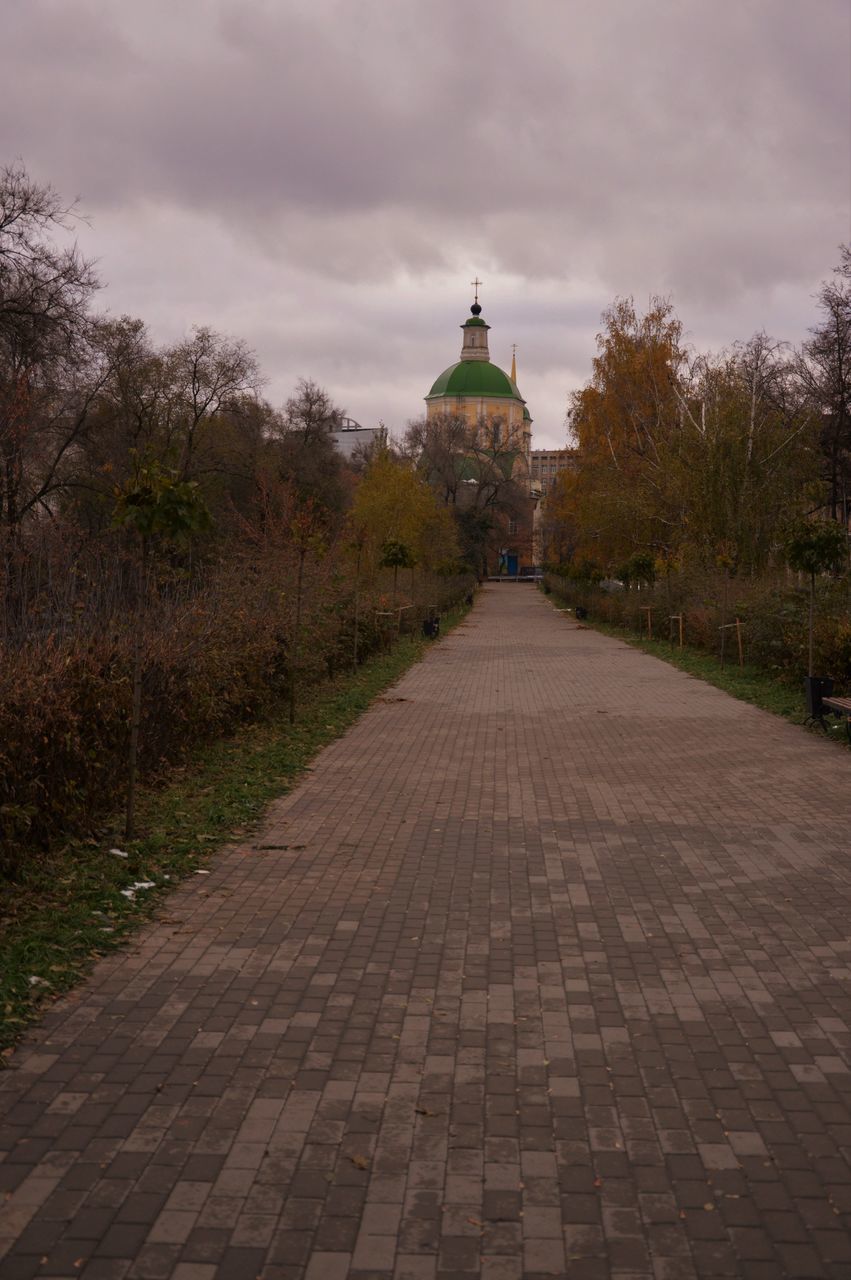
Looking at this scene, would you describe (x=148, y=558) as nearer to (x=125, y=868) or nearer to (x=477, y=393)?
(x=125, y=868)

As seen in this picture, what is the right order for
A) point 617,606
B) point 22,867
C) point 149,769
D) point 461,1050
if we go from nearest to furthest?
1. point 461,1050
2. point 22,867
3. point 149,769
4. point 617,606

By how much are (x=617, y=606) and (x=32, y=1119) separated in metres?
35.2

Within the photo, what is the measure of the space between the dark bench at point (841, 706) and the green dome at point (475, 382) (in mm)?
99769

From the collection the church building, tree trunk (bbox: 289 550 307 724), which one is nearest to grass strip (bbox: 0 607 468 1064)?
tree trunk (bbox: 289 550 307 724)

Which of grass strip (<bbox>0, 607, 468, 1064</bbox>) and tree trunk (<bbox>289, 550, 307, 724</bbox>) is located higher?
tree trunk (<bbox>289, 550, 307, 724</bbox>)

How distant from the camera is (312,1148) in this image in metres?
3.69

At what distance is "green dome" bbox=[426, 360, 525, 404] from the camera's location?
111 metres

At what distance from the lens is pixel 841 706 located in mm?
12523

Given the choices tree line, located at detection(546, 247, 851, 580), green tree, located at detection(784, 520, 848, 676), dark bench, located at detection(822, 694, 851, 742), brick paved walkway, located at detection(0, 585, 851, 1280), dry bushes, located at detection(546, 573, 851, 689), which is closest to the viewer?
brick paved walkway, located at detection(0, 585, 851, 1280)

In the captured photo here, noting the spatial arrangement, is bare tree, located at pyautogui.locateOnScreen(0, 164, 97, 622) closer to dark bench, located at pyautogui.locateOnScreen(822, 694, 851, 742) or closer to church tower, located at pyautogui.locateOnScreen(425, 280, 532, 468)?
dark bench, located at pyautogui.locateOnScreen(822, 694, 851, 742)

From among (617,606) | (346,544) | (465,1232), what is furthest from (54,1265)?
(617,606)

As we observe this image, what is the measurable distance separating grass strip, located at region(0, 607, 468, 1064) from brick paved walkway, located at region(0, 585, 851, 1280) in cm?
A: 21

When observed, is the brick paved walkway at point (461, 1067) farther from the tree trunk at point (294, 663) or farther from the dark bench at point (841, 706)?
the tree trunk at point (294, 663)

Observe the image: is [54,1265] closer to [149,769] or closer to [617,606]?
[149,769]
